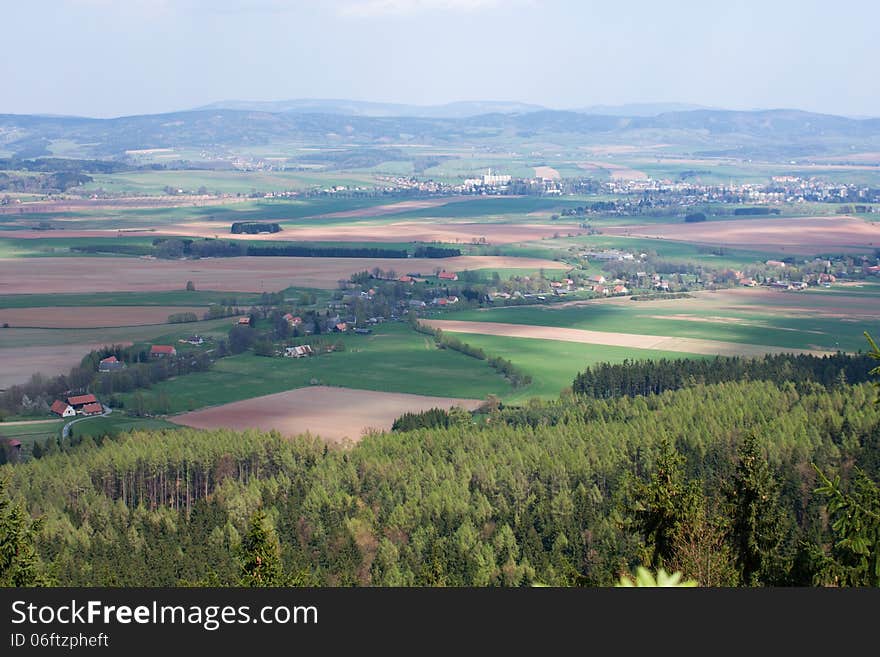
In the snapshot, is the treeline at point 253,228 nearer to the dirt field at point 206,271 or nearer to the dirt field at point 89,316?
the dirt field at point 206,271

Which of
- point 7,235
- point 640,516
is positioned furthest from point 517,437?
point 7,235

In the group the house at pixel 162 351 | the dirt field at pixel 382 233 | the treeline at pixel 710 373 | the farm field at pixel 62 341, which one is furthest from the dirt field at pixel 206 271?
the treeline at pixel 710 373

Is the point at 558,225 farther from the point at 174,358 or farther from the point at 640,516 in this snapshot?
the point at 640,516

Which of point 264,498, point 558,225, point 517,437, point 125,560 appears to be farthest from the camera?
point 558,225

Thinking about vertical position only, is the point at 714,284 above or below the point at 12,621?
below

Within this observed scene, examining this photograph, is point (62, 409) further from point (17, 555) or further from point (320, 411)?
point (17, 555)

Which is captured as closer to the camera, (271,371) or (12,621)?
(12,621)
